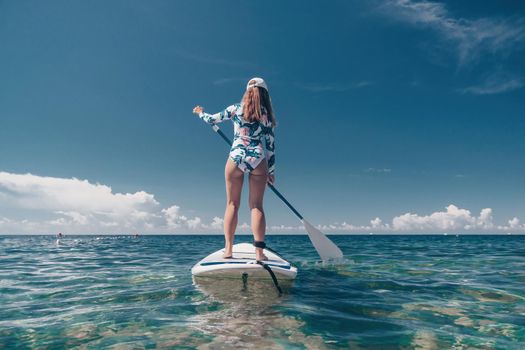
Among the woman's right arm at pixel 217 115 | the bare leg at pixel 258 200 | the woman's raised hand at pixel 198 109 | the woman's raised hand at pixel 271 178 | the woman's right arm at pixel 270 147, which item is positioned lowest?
the bare leg at pixel 258 200

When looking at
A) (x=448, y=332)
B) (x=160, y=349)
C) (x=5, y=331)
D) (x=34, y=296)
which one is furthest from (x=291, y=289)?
(x=34, y=296)

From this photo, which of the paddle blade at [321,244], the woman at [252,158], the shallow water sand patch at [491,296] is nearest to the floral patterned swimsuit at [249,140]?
the woman at [252,158]

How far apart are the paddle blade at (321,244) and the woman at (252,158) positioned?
2.95m

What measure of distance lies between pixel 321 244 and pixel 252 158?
435cm

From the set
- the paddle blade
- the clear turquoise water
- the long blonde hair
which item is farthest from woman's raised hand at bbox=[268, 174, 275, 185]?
the paddle blade

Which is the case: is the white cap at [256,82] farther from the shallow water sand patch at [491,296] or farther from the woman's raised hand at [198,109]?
the shallow water sand patch at [491,296]

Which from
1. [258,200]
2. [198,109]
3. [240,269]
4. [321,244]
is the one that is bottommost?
[240,269]

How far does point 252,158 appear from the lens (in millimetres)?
5797

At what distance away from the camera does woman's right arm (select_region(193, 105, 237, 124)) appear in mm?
6148

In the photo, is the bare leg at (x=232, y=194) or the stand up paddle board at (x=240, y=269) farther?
the bare leg at (x=232, y=194)

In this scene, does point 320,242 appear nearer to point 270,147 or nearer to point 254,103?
point 270,147

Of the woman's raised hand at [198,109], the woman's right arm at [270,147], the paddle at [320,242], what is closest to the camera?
the woman's right arm at [270,147]

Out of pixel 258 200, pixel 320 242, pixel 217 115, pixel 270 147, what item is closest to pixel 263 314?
pixel 258 200

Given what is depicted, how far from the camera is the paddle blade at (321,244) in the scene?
866 centimetres
